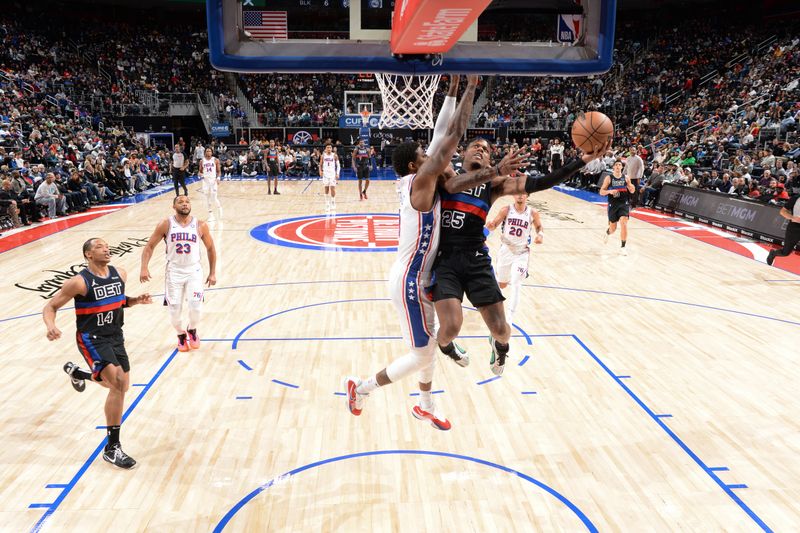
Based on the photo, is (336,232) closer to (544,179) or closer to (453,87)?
(453,87)

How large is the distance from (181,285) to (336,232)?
7.46 meters

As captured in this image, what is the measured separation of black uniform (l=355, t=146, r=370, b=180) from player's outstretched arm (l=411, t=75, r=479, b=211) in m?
15.2

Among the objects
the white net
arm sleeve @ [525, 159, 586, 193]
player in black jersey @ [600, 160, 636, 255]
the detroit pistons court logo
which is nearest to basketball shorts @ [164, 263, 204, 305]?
the white net

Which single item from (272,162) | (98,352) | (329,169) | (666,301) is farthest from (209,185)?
(98,352)

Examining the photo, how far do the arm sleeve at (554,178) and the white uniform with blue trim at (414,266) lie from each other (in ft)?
2.10

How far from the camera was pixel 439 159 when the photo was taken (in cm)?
376

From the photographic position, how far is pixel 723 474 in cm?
449

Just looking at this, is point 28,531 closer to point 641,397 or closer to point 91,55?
point 641,397

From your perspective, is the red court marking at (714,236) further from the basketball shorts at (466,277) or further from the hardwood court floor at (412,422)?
the basketball shorts at (466,277)

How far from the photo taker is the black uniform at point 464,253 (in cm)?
446

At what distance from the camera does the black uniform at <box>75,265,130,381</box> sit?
15.0 ft

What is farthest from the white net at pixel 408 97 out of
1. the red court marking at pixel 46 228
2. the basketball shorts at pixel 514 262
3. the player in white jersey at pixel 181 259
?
the red court marking at pixel 46 228

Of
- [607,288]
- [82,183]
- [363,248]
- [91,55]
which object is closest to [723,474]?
[607,288]

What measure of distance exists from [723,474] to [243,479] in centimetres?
342
